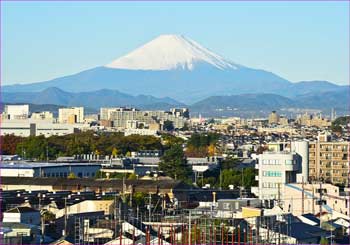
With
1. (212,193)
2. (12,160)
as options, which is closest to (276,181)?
(212,193)

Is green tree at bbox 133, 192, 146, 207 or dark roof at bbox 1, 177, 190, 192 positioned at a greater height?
dark roof at bbox 1, 177, 190, 192

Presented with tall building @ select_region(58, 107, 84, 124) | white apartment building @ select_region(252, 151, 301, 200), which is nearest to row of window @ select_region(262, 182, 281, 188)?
white apartment building @ select_region(252, 151, 301, 200)

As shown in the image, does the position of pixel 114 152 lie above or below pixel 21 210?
above

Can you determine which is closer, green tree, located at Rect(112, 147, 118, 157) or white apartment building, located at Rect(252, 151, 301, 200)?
white apartment building, located at Rect(252, 151, 301, 200)

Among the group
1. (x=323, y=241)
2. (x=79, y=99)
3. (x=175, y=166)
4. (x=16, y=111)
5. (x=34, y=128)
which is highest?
(x=79, y=99)

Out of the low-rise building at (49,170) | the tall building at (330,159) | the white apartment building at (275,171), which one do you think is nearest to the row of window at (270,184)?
the white apartment building at (275,171)

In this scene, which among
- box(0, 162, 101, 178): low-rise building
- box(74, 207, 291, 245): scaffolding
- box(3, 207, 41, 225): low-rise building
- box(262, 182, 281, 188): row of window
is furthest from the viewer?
box(0, 162, 101, 178): low-rise building

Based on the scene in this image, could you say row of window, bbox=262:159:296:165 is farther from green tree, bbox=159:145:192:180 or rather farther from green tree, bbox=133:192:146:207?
green tree, bbox=159:145:192:180

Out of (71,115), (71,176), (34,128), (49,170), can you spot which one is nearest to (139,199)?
(71,176)

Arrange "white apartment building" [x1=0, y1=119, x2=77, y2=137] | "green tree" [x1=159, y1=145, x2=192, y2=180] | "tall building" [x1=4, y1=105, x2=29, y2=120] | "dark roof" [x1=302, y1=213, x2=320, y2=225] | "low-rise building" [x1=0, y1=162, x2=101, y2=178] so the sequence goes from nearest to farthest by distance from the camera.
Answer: "dark roof" [x1=302, y1=213, x2=320, y2=225], "low-rise building" [x1=0, y1=162, x2=101, y2=178], "green tree" [x1=159, y1=145, x2=192, y2=180], "white apartment building" [x1=0, y1=119, x2=77, y2=137], "tall building" [x1=4, y1=105, x2=29, y2=120]

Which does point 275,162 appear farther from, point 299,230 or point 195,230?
point 195,230
